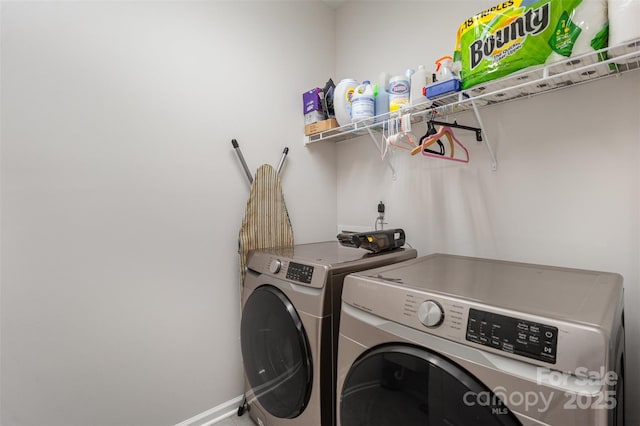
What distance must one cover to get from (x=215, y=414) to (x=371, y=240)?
1.32 meters

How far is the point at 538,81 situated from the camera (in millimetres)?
1021

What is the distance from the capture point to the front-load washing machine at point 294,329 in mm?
1183

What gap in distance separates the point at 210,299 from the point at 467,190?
1.54 meters

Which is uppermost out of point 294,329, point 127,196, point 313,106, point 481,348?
point 313,106

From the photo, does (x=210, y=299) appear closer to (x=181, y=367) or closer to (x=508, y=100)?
(x=181, y=367)

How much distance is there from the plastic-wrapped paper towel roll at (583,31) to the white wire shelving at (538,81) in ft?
0.09

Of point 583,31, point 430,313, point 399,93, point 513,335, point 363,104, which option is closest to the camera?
point 513,335

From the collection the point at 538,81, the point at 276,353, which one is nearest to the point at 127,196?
the point at 276,353

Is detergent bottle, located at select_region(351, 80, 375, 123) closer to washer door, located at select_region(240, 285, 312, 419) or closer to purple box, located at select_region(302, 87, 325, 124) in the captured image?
purple box, located at select_region(302, 87, 325, 124)

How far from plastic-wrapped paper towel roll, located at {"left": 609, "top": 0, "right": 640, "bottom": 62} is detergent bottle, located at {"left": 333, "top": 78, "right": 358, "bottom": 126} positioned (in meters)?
1.13

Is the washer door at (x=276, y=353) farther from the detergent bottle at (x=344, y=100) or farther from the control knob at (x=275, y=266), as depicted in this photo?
the detergent bottle at (x=344, y=100)

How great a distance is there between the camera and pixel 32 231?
117cm

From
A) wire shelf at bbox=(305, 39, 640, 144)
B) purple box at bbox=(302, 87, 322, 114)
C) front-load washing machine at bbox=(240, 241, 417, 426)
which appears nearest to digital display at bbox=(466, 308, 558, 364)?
front-load washing machine at bbox=(240, 241, 417, 426)

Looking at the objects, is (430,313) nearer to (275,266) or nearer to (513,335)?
(513,335)
